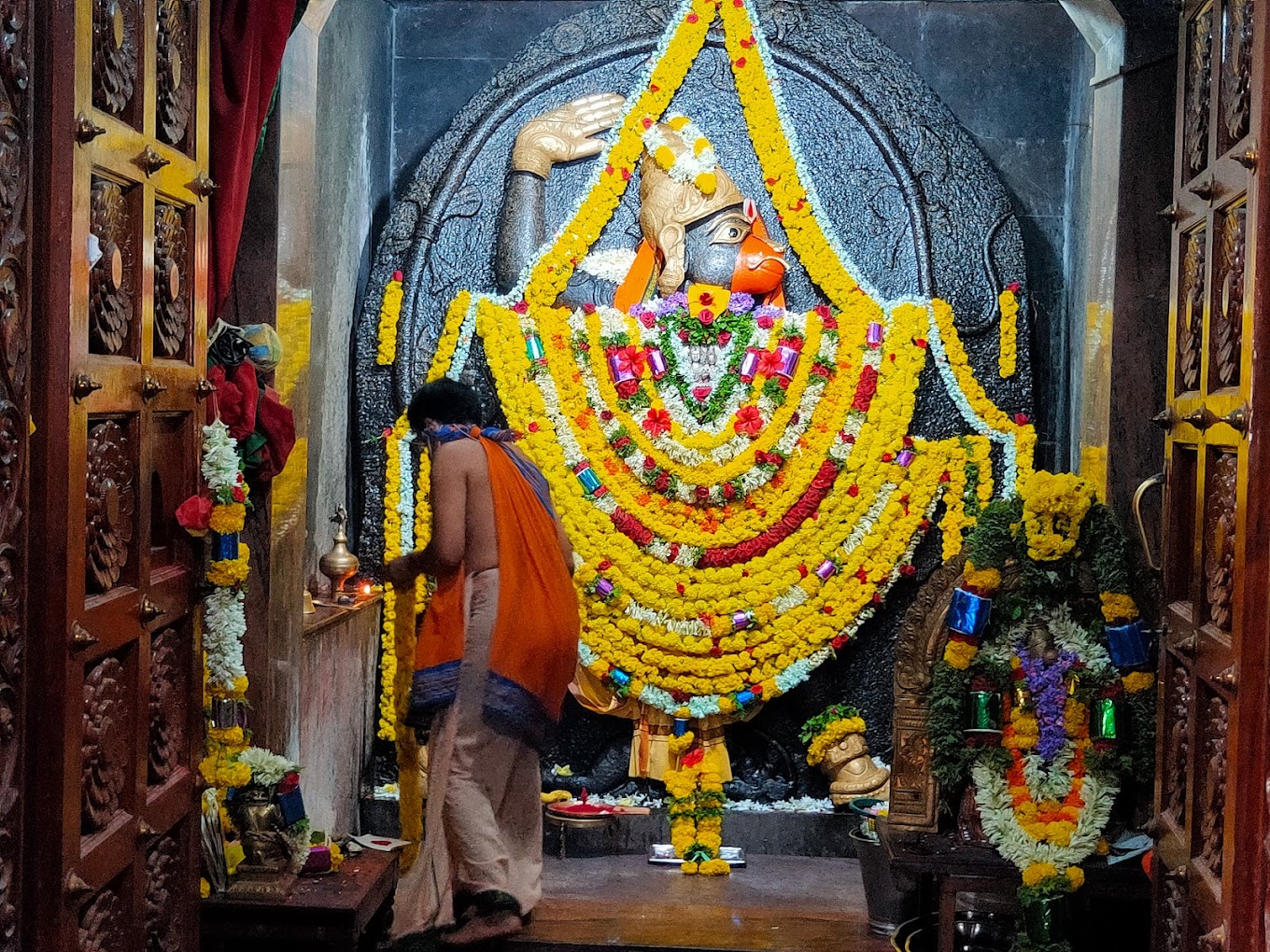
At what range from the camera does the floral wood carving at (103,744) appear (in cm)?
286

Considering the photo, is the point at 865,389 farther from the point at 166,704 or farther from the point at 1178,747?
the point at 166,704

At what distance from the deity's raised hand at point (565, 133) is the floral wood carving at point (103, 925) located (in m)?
4.13

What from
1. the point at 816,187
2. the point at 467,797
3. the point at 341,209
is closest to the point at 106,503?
the point at 467,797

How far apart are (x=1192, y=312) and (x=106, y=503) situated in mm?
2417

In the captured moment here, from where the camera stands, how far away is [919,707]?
4.69m

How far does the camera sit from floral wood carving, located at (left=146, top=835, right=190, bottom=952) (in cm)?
326

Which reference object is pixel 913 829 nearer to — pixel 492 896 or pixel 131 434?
pixel 492 896

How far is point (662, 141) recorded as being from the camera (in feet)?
21.1

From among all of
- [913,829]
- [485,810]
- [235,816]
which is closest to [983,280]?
[913,829]

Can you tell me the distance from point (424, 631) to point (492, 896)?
0.87 metres

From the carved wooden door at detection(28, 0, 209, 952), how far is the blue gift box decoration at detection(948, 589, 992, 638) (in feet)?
7.36

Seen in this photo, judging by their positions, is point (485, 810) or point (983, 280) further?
point (983, 280)

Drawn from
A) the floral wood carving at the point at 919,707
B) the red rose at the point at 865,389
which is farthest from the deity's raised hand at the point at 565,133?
the floral wood carving at the point at 919,707

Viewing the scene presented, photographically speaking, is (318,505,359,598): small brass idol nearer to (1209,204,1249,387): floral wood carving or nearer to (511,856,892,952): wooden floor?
(511,856,892,952): wooden floor
